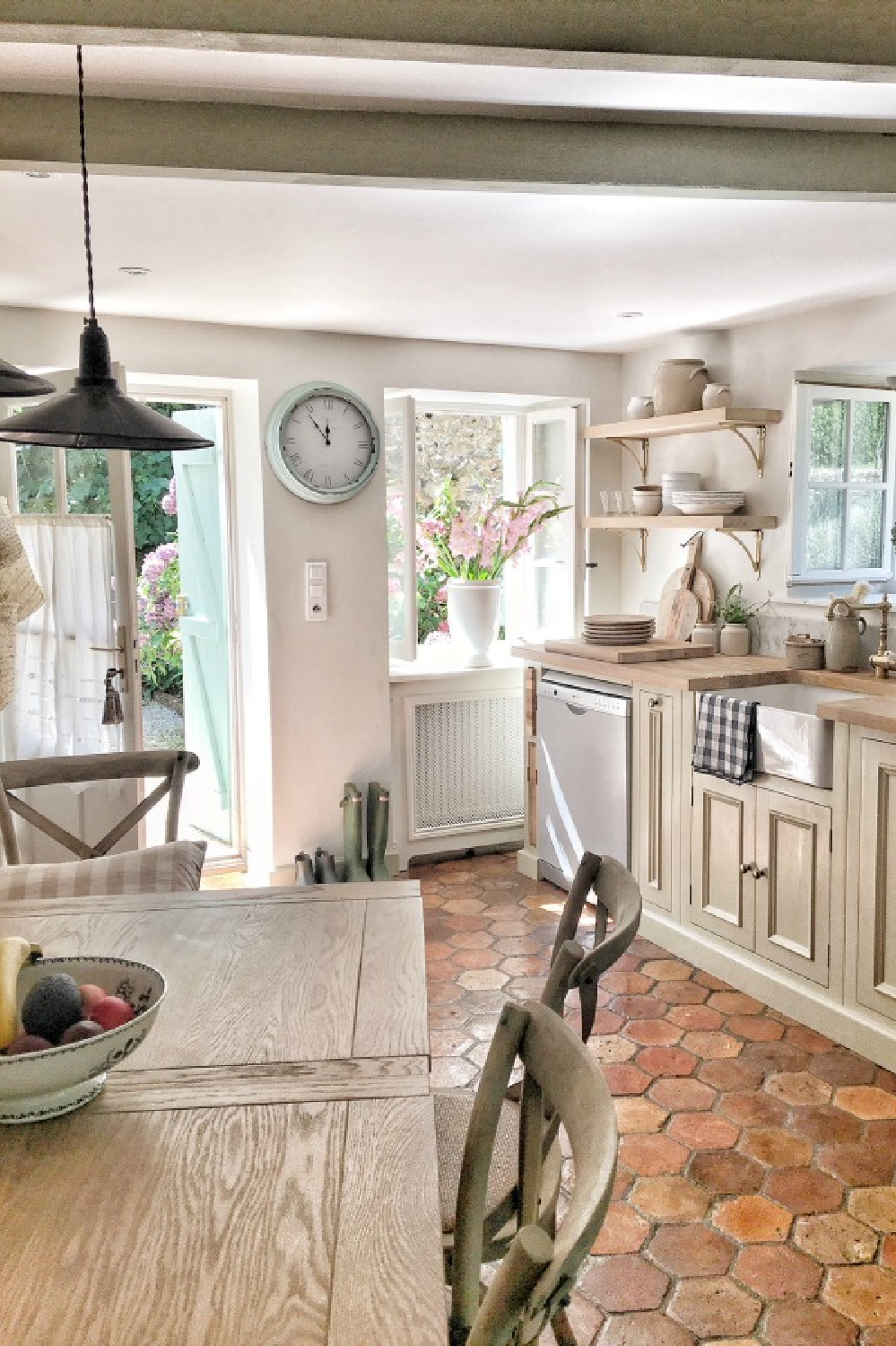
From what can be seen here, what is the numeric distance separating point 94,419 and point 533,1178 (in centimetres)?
120

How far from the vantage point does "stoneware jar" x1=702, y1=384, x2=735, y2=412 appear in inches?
167

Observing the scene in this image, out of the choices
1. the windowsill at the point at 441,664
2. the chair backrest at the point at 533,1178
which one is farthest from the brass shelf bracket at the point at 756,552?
the chair backrest at the point at 533,1178

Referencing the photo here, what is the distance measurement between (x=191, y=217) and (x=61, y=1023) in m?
2.09

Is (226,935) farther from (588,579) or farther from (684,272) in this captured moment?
(588,579)

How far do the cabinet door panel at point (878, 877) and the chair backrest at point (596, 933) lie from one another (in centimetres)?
148

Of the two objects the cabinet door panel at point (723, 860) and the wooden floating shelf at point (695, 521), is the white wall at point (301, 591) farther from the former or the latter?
the cabinet door panel at point (723, 860)

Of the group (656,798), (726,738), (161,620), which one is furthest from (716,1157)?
(161,620)

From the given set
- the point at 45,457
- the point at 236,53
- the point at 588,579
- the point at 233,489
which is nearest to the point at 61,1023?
the point at 236,53

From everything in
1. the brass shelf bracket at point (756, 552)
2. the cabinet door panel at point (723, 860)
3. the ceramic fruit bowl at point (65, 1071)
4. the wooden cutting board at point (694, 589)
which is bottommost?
the cabinet door panel at point (723, 860)

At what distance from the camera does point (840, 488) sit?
4324 mm

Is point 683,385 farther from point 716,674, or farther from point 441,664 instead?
point 441,664

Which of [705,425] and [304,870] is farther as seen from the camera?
[304,870]

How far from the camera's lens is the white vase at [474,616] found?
5039mm

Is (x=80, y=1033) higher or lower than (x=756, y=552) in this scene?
lower
